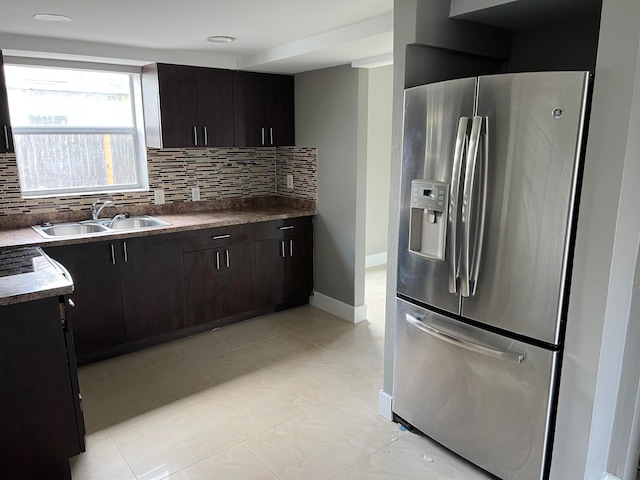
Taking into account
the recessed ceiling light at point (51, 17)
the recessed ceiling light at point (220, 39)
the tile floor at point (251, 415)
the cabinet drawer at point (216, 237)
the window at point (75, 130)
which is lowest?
the tile floor at point (251, 415)

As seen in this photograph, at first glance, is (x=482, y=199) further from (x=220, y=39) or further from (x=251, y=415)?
(x=220, y=39)

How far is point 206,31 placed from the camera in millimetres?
2904

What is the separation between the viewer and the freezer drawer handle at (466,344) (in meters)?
1.91

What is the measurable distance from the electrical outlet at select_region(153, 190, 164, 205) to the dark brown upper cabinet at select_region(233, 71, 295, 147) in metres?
0.76

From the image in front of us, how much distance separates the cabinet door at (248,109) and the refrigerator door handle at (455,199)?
239 centimetres

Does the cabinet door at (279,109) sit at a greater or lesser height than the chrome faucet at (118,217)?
greater

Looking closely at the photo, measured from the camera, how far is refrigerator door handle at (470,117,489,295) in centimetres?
186

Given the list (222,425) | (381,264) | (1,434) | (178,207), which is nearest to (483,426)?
(222,425)

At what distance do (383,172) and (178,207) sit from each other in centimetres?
261

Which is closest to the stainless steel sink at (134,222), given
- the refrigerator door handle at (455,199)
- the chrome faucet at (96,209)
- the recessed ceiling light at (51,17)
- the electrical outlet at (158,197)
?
the chrome faucet at (96,209)

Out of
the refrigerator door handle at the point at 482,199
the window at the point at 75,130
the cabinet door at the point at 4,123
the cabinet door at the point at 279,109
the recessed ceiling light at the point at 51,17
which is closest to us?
the refrigerator door handle at the point at 482,199

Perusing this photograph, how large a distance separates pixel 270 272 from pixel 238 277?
30cm

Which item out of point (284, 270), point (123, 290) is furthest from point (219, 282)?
point (123, 290)

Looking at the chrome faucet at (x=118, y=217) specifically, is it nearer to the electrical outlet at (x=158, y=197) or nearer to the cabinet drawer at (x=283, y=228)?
the electrical outlet at (x=158, y=197)
